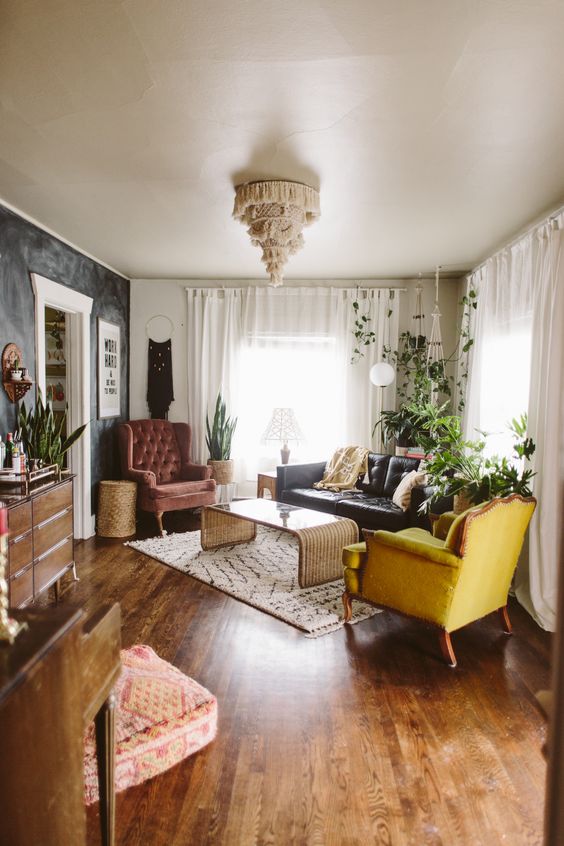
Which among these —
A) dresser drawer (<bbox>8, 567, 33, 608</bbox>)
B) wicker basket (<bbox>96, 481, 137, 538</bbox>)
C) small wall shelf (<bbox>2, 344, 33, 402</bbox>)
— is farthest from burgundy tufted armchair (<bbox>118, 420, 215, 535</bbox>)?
dresser drawer (<bbox>8, 567, 33, 608</bbox>)

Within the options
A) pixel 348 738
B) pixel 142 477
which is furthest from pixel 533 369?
pixel 142 477

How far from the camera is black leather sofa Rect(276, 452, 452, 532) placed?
459 centimetres

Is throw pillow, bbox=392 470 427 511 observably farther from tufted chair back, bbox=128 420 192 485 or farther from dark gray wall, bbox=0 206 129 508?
dark gray wall, bbox=0 206 129 508

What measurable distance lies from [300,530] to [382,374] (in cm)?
266

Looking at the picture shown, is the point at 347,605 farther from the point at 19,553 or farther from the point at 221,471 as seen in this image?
the point at 221,471

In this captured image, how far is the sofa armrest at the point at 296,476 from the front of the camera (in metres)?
5.63

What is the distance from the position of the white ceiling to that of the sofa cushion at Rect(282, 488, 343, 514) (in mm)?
2431

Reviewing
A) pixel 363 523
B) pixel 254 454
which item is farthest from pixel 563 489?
pixel 254 454

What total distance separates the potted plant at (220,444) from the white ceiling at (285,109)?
8.16 feet

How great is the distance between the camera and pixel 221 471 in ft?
20.1

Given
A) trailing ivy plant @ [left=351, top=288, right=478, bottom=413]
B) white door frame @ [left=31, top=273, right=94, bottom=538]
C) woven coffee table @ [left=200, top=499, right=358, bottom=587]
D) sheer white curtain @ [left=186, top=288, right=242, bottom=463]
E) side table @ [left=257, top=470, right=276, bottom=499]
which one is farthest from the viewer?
sheer white curtain @ [left=186, top=288, right=242, bottom=463]

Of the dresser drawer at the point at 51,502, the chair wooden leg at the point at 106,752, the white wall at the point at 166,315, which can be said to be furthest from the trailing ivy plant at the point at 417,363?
the chair wooden leg at the point at 106,752

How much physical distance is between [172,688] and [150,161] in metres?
2.63

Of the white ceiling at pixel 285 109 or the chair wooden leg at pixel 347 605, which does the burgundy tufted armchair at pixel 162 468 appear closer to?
the white ceiling at pixel 285 109
